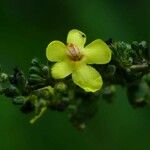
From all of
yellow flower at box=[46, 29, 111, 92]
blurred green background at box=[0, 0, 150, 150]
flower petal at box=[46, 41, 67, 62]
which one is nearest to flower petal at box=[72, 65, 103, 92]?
yellow flower at box=[46, 29, 111, 92]

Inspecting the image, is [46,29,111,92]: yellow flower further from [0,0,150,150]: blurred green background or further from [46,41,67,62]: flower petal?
[0,0,150,150]: blurred green background

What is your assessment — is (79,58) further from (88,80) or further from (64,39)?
(64,39)

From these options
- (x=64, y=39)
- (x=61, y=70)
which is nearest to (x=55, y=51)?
(x=61, y=70)

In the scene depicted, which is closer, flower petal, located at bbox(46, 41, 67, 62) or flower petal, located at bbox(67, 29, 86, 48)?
flower petal, located at bbox(46, 41, 67, 62)

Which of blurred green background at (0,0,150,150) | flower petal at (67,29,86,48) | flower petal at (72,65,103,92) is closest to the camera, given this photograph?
flower petal at (72,65,103,92)

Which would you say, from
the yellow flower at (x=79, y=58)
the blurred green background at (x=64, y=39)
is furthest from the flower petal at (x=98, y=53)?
the blurred green background at (x=64, y=39)

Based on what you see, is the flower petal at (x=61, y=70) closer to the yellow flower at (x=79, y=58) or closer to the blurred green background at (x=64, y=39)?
the yellow flower at (x=79, y=58)

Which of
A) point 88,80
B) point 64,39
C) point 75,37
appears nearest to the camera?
point 88,80
